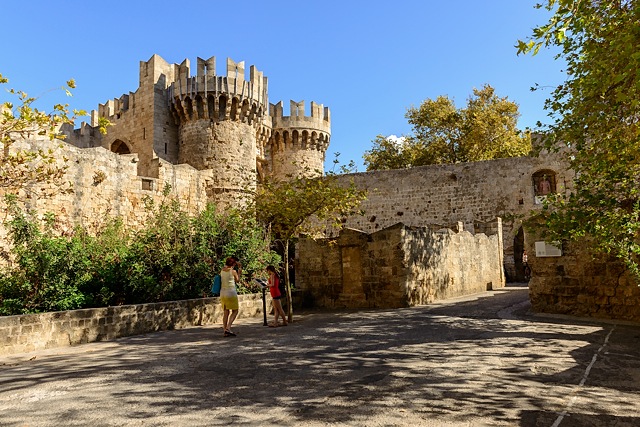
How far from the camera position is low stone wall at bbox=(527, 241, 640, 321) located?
8.85 metres

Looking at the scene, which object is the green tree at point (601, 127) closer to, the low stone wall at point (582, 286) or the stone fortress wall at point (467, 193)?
the low stone wall at point (582, 286)

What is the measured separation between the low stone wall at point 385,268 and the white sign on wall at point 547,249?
3139 mm

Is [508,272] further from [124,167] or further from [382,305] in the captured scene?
[124,167]

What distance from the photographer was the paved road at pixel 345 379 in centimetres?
379

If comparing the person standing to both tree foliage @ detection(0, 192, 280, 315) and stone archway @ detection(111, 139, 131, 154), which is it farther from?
stone archway @ detection(111, 139, 131, 154)

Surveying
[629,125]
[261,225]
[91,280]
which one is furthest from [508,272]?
[91,280]

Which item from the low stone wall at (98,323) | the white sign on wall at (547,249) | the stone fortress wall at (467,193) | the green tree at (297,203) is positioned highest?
the stone fortress wall at (467,193)

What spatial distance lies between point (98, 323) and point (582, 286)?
969cm

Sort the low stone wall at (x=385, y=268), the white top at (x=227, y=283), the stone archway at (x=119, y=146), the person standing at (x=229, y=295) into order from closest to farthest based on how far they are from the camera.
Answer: the person standing at (x=229, y=295), the white top at (x=227, y=283), the low stone wall at (x=385, y=268), the stone archway at (x=119, y=146)

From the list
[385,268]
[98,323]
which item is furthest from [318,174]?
[98,323]

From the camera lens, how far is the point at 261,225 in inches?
547

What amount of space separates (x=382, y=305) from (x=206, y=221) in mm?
5275

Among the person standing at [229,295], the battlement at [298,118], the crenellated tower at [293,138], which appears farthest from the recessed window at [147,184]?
the battlement at [298,118]

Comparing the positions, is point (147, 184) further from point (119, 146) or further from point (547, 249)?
point (547, 249)
